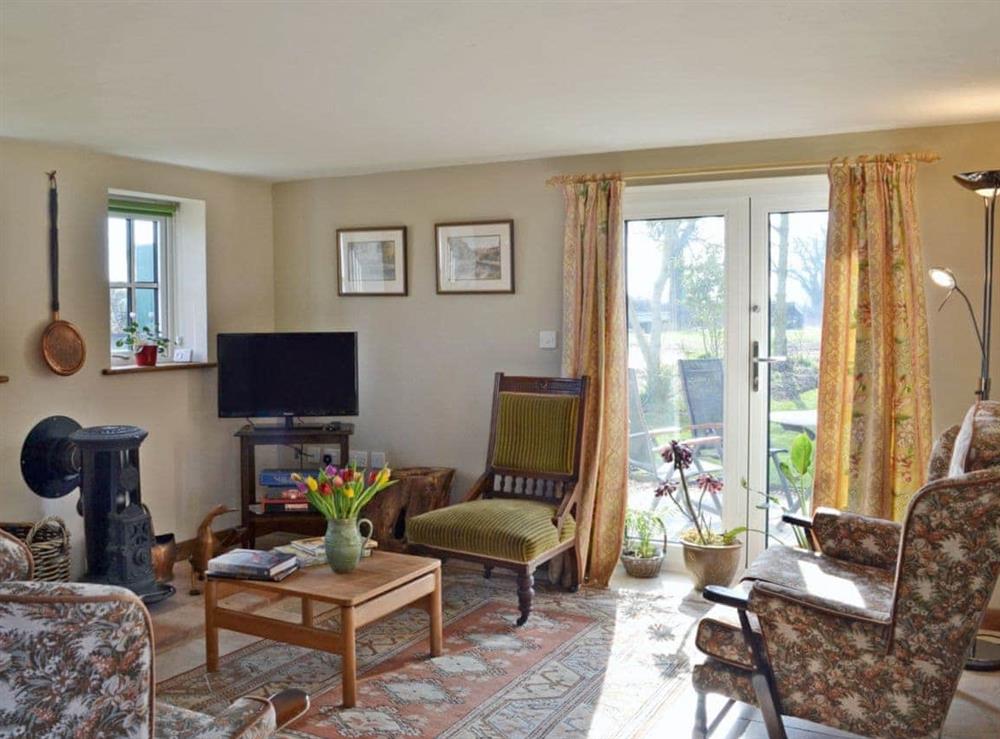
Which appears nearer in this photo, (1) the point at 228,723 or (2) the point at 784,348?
(1) the point at 228,723

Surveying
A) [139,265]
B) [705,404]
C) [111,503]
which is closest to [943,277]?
[705,404]

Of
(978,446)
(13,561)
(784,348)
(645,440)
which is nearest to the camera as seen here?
(13,561)

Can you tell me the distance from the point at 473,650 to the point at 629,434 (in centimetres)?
154

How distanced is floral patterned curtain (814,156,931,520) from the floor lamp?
213 mm

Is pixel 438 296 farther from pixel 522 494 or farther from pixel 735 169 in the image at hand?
pixel 735 169

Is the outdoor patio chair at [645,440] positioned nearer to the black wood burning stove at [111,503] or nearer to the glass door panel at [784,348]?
the glass door panel at [784,348]

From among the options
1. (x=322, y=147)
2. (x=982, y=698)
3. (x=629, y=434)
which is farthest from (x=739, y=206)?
(x=982, y=698)

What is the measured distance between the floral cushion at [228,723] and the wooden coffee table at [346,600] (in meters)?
1.25

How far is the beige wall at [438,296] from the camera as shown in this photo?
16.4 ft

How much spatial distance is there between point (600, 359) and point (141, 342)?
261cm

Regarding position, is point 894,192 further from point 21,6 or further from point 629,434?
point 21,6

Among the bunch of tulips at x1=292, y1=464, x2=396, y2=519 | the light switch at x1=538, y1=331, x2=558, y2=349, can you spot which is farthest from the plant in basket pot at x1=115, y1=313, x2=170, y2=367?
the light switch at x1=538, y1=331, x2=558, y2=349

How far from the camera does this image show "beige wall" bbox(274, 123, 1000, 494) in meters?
5.01

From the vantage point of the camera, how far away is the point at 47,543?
4.25 meters
